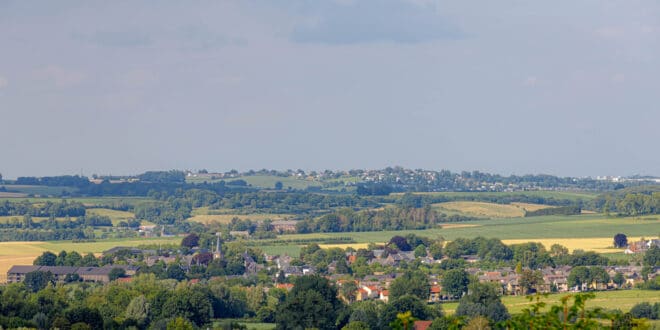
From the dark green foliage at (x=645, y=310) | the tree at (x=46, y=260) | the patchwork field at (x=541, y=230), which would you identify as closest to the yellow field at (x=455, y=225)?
the patchwork field at (x=541, y=230)

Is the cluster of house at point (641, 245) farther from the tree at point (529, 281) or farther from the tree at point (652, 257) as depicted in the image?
the tree at point (529, 281)

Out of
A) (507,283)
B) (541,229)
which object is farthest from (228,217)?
(507,283)

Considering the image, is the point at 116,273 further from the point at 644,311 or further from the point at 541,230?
the point at 541,230

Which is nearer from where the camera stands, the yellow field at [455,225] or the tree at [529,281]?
the tree at [529,281]

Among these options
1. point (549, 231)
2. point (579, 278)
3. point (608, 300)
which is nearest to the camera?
point (608, 300)

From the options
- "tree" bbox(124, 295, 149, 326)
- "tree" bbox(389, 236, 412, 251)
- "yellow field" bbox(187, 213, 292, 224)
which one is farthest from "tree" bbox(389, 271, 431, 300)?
"yellow field" bbox(187, 213, 292, 224)

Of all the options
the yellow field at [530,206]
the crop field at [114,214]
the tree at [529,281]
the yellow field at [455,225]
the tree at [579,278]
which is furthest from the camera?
the yellow field at [530,206]

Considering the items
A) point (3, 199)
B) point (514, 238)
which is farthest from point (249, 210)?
point (514, 238)
